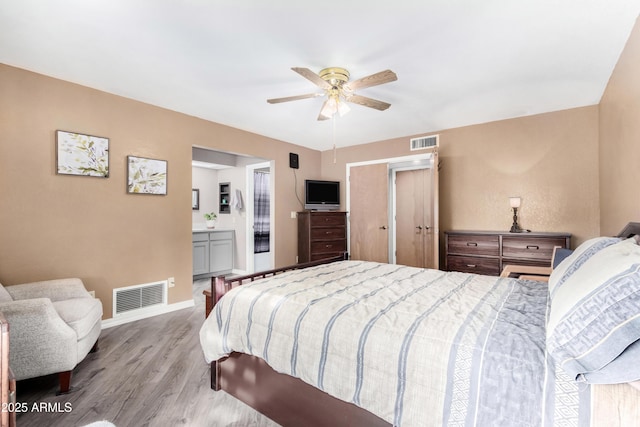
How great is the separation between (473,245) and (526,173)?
1147mm

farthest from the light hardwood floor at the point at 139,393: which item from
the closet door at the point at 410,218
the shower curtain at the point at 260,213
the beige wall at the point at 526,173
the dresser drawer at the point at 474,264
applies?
the closet door at the point at 410,218

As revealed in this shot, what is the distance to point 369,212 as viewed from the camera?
507 centimetres

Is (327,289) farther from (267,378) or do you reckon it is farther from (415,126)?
(415,126)

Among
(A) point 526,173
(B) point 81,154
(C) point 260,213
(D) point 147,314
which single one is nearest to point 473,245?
(A) point 526,173

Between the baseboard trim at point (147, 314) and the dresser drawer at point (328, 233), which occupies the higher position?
the dresser drawer at point (328, 233)

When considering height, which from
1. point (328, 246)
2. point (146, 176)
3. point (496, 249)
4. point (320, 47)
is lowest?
point (328, 246)

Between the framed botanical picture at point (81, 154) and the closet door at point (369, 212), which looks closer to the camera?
the framed botanical picture at point (81, 154)

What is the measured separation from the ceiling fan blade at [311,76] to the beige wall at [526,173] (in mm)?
2652

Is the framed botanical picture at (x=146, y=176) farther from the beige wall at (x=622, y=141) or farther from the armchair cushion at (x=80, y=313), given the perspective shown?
the beige wall at (x=622, y=141)

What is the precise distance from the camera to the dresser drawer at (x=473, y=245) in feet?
11.9

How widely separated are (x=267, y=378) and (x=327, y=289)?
59 cm

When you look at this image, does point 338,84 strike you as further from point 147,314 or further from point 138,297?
point 147,314

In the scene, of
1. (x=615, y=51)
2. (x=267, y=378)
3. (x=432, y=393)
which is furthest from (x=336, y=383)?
(x=615, y=51)

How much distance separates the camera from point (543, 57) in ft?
7.80
